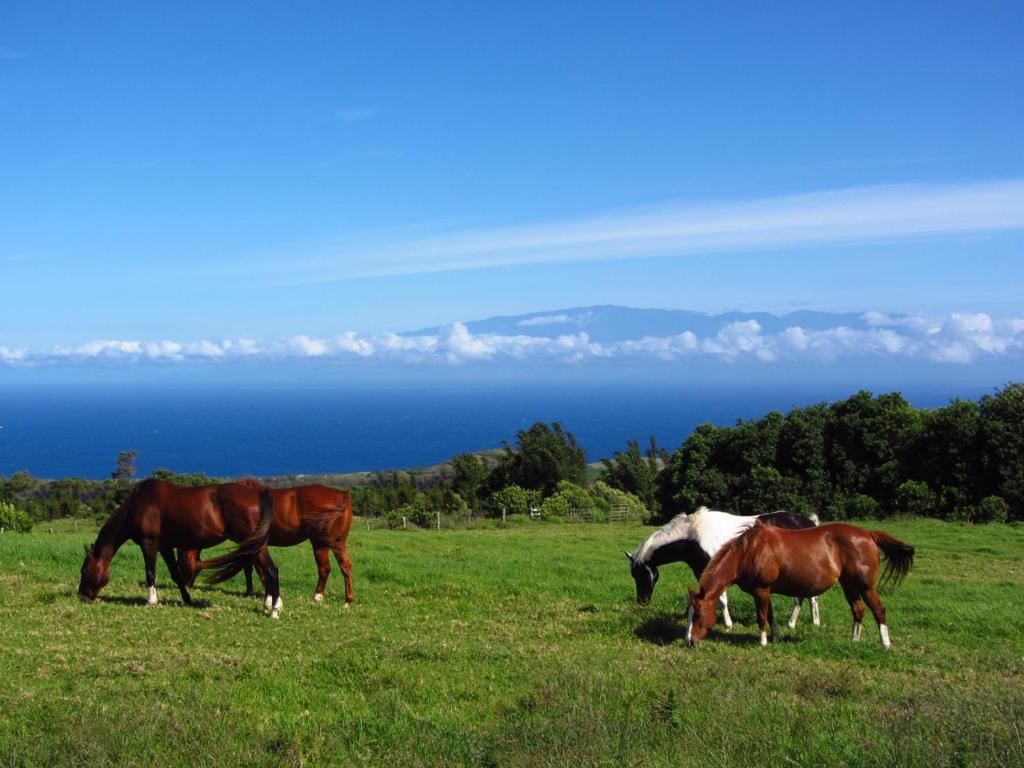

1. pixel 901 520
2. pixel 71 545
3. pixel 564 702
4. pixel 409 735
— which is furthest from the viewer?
pixel 901 520

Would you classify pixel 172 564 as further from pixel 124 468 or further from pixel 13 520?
pixel 124 468

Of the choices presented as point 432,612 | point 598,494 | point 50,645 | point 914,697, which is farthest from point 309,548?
point 598,494

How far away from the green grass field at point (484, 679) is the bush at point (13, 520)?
2098 centimetres

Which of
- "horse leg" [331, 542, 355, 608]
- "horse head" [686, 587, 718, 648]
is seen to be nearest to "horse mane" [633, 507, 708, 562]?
"horse head" [686, 587, 718, 648]

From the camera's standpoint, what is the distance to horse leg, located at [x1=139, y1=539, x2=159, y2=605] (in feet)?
45.6

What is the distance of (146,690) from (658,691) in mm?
5221

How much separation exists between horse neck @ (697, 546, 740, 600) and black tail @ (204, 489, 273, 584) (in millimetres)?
6913

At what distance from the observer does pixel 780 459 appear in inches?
1879

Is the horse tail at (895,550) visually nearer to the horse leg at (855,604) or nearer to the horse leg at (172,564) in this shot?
the horse leg at (855,604)

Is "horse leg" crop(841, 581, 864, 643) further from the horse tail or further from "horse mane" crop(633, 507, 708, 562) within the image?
"horse mane" crop(633, 507, 708, 562)

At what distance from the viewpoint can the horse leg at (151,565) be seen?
1391cm

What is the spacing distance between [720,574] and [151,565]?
8915mm

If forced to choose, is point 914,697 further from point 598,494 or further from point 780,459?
point 598,494

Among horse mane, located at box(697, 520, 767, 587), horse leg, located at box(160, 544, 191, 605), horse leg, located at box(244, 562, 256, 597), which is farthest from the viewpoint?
horse leg, located at box(244, 562, 256, 597)
